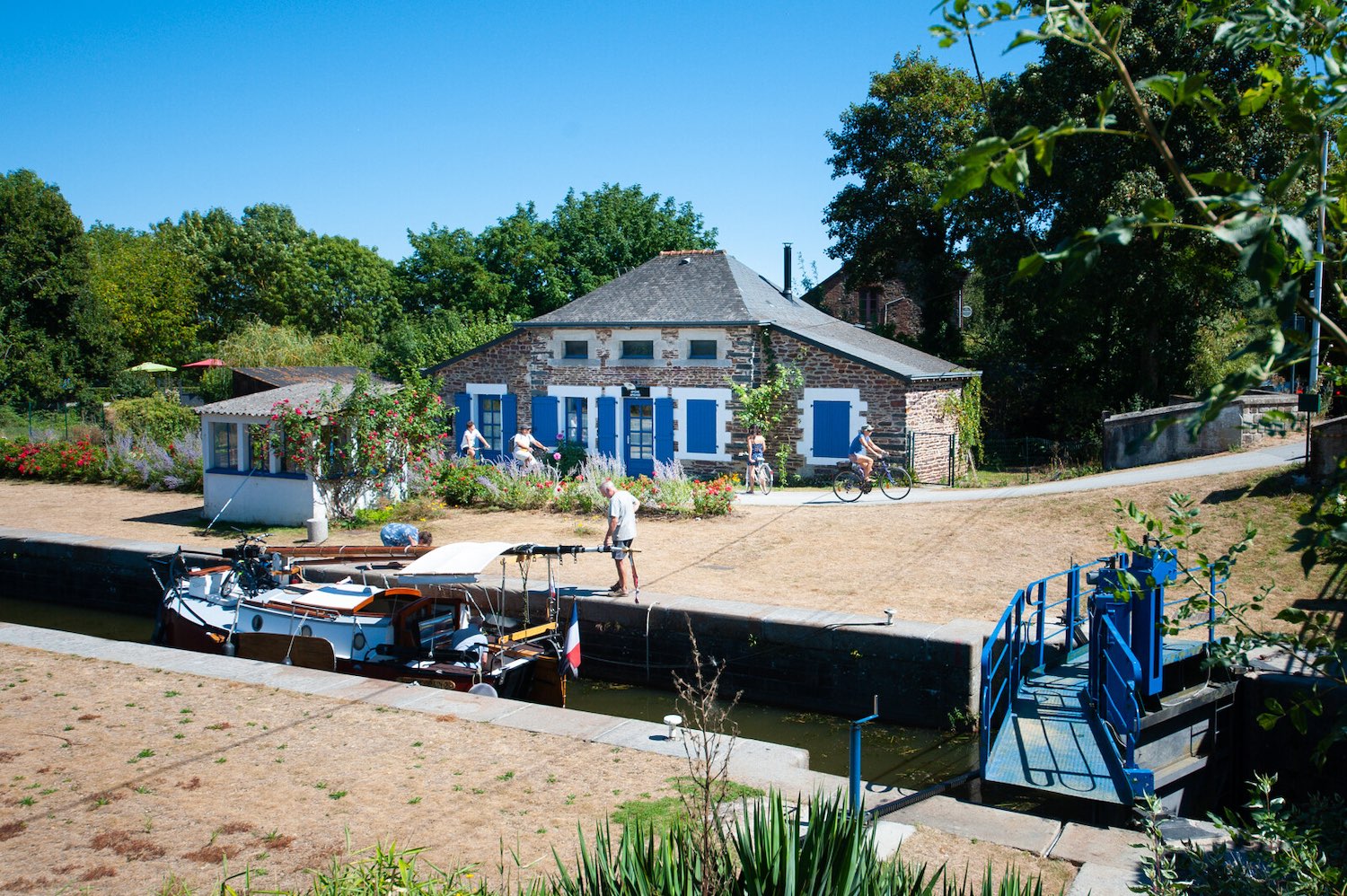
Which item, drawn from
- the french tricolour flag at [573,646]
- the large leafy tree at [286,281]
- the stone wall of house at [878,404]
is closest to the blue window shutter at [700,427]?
the stone wall of house at [878,404]

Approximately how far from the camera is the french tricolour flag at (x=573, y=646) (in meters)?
11.0

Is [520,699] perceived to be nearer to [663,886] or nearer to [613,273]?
[663,886]

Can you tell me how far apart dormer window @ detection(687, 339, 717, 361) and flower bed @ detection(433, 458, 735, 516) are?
13.1 feet

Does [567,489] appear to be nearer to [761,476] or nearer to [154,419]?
[761,476]

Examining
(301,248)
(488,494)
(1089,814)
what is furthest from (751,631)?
(301,248)

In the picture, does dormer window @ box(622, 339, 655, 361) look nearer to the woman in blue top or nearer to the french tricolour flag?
the woman in blue top

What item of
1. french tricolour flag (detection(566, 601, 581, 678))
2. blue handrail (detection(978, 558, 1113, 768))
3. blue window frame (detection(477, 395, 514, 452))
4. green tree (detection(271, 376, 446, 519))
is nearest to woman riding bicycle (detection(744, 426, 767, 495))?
green tree (detection(271, 376, 446, 519))

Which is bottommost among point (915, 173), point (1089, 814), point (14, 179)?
point (1089, 814)

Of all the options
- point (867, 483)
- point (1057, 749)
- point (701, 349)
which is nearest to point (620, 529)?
point (1057, 749)

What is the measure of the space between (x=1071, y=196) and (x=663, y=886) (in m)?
23.4

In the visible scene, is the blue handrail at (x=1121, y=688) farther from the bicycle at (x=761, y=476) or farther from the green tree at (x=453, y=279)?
the green tree at (x=453, y=279)

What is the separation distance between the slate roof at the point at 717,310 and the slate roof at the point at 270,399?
6589 mm

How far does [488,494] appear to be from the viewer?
748 inches

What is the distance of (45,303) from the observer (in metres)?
40.6
